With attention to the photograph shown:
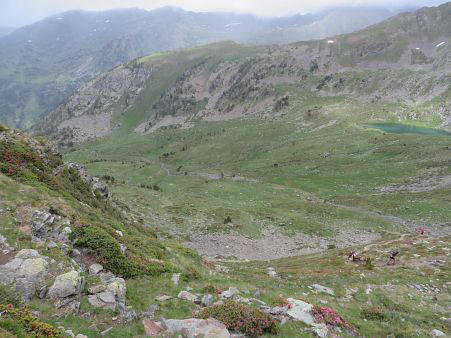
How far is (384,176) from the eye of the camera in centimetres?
9750

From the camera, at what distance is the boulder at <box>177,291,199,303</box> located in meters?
20.2

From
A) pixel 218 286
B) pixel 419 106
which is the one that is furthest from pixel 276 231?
pixel 419 106

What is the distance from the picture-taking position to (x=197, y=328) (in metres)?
16.5

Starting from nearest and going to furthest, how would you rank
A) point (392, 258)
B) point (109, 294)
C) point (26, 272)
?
point (26, 272) < point (109, 294) < point (392, 258)

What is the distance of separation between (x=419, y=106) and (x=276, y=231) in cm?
16600

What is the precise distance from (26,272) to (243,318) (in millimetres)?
11027

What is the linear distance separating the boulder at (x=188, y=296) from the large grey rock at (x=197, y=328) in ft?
9.72

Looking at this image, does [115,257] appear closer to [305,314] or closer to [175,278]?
→ [175,278]

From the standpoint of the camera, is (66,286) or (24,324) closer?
(24,324)

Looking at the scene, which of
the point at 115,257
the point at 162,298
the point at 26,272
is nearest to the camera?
the point at 26,272

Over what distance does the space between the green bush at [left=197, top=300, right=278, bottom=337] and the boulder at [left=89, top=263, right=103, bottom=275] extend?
22.3ft

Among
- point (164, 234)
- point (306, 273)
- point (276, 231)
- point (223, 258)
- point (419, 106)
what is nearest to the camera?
point (306, 273)

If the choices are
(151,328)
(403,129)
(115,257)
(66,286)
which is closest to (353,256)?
(115,257)

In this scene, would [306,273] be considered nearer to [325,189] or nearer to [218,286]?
[218,286]
